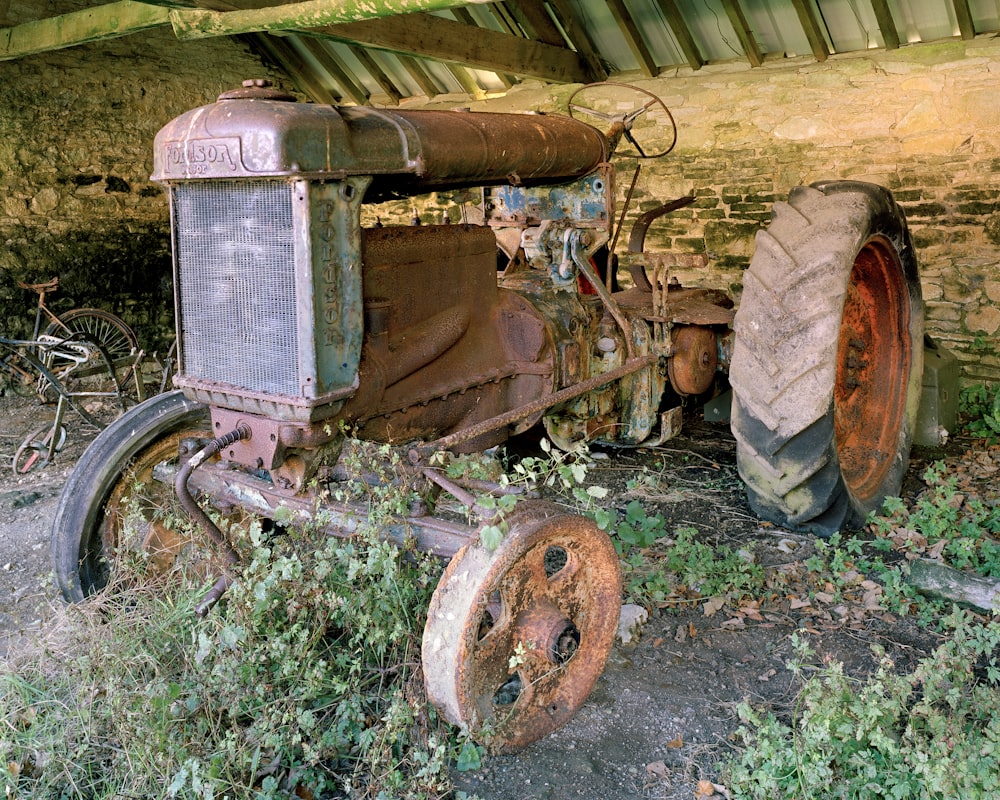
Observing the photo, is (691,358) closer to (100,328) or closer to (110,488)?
(110,488)

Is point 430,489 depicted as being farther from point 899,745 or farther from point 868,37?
point 868,37

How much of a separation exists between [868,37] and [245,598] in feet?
18.3

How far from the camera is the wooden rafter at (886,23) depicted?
5461mm

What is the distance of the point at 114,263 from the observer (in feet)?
24.4

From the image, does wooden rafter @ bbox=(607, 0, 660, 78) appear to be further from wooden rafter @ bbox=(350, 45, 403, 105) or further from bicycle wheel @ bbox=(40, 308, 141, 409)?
bicycle wheel @ bbox=(40, 308, 141, 409)

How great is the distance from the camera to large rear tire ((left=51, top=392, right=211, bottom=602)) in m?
2.76

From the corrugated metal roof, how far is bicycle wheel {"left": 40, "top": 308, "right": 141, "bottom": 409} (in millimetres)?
1901

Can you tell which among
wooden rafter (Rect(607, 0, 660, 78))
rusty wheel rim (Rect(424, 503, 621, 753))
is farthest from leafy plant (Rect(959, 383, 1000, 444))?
rusty wheel rim (Rect(424, 503, 621, 753))

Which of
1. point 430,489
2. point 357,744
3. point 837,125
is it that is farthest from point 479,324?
point 837,125

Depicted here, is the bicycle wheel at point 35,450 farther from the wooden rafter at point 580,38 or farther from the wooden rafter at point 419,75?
the wooden rafter at point 580,38

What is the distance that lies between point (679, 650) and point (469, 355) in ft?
4.09

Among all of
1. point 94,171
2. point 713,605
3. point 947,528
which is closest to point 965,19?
point 947,528

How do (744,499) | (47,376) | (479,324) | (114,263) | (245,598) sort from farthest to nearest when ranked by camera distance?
(114,263) → (47,376) → (744,499) → (479,324) → (245,598)

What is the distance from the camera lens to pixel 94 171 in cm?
730
